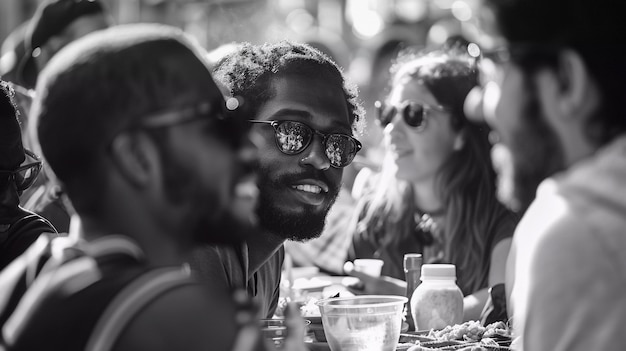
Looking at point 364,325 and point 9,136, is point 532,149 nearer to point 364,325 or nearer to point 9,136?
point 364,325

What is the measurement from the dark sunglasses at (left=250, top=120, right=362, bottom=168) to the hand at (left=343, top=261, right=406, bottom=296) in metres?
0.49

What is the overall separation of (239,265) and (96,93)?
142cm

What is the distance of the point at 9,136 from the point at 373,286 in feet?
5.16

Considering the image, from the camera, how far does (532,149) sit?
1.89 metres

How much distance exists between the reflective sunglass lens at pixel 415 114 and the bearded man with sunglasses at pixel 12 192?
223 cm

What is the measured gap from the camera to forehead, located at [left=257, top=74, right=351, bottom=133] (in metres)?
3.39

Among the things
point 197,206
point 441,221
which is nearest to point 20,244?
point 197,206

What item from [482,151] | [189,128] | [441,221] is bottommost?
[441,221]

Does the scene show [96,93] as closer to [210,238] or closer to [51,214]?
[210,238]

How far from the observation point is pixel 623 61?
179 cm

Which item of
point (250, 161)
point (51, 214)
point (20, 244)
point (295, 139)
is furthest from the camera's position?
point (51, 214)

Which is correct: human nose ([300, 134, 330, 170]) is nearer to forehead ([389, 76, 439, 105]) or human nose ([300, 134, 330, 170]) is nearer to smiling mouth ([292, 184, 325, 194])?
smiling mouth ([292, 184, 325, 194])

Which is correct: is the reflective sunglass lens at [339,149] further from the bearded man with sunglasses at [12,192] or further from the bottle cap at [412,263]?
the bearded man with sunglasses at [12,192]

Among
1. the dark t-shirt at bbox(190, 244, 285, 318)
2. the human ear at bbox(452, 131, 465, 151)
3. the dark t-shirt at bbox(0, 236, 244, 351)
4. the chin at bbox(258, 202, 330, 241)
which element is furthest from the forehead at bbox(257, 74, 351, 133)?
the dark t-shirt at bbox(0, 236, 244, 351)
